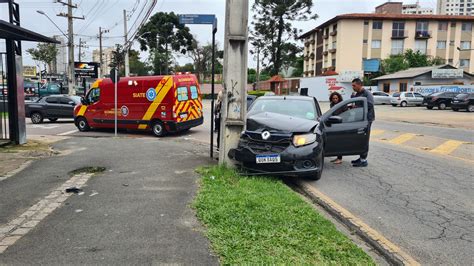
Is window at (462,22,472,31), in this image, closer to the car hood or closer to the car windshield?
the car windshield

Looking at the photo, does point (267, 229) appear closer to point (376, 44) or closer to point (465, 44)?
point (376, 44)

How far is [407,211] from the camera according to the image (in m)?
5.88

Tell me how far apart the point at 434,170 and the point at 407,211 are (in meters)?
3.68

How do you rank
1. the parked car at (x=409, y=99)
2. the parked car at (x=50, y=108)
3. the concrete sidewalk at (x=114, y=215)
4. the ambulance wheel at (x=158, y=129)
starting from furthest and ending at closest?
the parked car at (x=409, y=99), the parked car at (x=50, y=108), the ambulance wheel at (x=158, y=129), the concrete sidewalk at (x=114, y=215)

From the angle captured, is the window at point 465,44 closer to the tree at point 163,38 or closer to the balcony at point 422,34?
the balcony at point 422,34

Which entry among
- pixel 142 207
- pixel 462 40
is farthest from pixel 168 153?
pixel 462 40

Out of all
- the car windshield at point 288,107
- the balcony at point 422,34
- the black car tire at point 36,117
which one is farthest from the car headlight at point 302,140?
the balcony at point 422,34

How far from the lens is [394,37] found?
68.6 metres

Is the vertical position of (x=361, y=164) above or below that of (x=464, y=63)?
below

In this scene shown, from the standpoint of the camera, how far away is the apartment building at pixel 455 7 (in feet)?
295

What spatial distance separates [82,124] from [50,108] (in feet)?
18.7

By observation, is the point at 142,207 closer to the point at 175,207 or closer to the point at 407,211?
the point at 175,207

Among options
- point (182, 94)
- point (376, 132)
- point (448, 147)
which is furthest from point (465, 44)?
point (182, 94)

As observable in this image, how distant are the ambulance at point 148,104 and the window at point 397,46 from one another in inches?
2394
